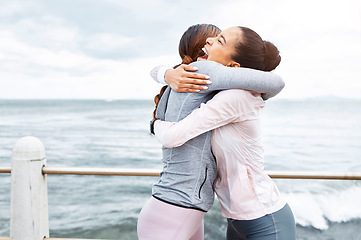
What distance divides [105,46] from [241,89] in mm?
55967

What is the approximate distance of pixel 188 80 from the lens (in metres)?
1.19

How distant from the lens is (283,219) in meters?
1.24

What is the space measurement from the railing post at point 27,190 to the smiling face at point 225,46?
1330mm

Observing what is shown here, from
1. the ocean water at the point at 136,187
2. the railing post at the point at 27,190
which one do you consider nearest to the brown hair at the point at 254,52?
the railing post at the point at 27,190

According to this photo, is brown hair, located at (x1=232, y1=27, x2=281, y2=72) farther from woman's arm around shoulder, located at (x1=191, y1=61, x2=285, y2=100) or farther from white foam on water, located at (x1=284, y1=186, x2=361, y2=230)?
white foam on water, located at (x1=284, y1=186, x2=361, y2=230)

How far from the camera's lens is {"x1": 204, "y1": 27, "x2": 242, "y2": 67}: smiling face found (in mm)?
1237

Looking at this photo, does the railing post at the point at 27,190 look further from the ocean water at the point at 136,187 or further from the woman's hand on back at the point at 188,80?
the ocean water at the point at 136,187

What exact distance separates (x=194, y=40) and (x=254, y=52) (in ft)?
0.82

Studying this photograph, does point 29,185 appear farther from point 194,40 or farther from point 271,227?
point 271,227

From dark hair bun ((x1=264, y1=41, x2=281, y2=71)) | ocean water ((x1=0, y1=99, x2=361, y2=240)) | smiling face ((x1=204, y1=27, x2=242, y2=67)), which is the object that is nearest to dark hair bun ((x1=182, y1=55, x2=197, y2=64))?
smiling face ((x1=204, y1=27, x2=242, y2=67))

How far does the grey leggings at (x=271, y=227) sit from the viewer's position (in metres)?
1.21

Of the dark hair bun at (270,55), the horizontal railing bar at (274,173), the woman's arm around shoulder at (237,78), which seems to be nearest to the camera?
the woman's arm around shoulder at (237,78)

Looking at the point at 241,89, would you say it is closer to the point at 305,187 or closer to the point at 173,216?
the point at 173,216

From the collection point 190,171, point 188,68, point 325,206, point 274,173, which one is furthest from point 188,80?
point 325,206
